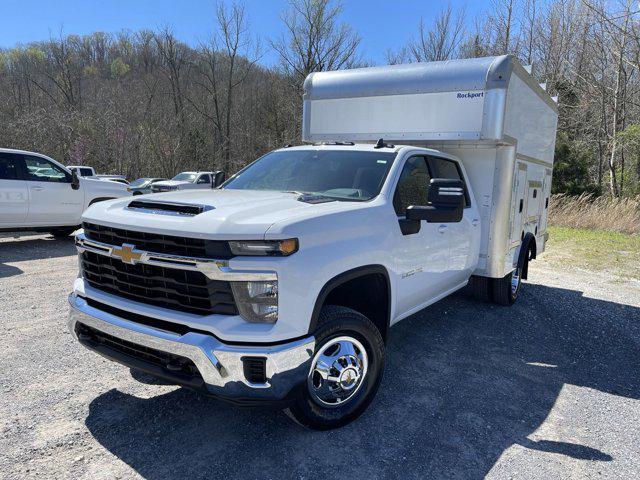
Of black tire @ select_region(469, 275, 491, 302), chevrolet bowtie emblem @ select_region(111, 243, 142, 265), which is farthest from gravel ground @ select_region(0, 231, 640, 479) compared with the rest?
chevrolet bowtie emblem @ select_region(111, 243, 142, 265)

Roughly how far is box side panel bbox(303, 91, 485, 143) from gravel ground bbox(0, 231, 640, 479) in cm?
218

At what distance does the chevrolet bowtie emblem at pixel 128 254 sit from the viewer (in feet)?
9.14

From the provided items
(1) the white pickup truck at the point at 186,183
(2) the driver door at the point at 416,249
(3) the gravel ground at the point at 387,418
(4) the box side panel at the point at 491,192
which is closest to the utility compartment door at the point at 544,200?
(4) the box side panel at the point at 491,192

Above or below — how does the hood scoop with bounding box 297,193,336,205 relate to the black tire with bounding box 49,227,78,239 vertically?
above

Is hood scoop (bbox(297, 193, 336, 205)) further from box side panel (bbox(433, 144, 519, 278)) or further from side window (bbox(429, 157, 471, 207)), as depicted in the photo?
box side panel (bbox(433, 144, 519, 278))

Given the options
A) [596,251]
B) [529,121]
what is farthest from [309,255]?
[596,251]

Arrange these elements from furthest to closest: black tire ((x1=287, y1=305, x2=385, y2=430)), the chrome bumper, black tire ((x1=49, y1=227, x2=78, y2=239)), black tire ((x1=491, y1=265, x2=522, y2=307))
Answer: black tire ((x1=49, y1=227, x2=78, y2=239)) < black tire ((x1=491, y1=265, x2=522, y2=307)) < black tire ((x1=287, y1=305, x2=385, y2=430)) < the chrome bumper

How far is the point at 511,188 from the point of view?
17.2ft

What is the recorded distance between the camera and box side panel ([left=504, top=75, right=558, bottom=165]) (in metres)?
5.09

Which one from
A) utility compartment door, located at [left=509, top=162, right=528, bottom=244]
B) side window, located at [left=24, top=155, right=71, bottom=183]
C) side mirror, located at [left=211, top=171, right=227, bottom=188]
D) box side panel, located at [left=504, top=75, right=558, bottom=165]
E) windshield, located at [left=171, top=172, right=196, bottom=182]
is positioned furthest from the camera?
windshield, located at [left=171, top=172, right=196, bottom=182]

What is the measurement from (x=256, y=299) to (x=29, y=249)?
862 centimetres

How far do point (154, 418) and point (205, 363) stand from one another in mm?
1043

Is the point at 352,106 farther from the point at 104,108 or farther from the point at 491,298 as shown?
the point at 104,108

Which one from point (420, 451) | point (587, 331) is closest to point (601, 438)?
point (420, 451)
